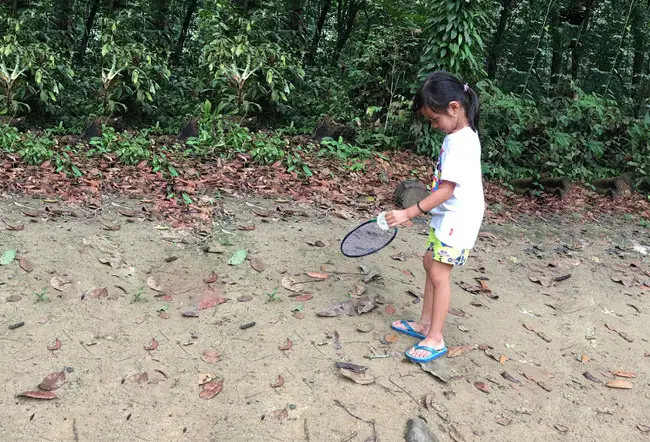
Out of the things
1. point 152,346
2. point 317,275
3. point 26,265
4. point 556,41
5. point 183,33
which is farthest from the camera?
point 556,41

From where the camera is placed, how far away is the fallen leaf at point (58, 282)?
340cm

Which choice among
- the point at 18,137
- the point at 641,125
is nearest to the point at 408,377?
the point at 18,137

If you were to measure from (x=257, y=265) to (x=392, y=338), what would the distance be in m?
1.27

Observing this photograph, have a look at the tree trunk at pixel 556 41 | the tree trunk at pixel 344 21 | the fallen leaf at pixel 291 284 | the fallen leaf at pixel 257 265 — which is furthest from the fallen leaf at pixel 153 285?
the tree trunk at pixel 556 41

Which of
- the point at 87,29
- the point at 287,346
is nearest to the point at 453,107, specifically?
the point at 287,346

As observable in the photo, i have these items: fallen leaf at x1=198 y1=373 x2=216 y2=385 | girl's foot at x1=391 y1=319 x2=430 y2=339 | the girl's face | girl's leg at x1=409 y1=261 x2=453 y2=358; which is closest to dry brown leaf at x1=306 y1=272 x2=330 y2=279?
girl's foot at x1=391 y1=319 x2=430 y2=339

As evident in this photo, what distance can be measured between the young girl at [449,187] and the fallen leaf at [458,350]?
0.58 feet

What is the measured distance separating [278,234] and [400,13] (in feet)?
21.0

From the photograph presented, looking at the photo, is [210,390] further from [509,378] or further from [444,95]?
[444,95]

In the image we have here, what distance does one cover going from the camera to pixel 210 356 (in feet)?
9.65

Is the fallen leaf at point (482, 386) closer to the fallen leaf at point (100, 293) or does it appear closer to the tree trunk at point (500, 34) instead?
the fallen leaf at point (100, 293)

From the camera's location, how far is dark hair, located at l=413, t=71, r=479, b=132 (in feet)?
8.97

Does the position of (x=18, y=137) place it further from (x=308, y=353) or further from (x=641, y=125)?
(x=641, y=125)

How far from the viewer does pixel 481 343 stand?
→ 334 cm
